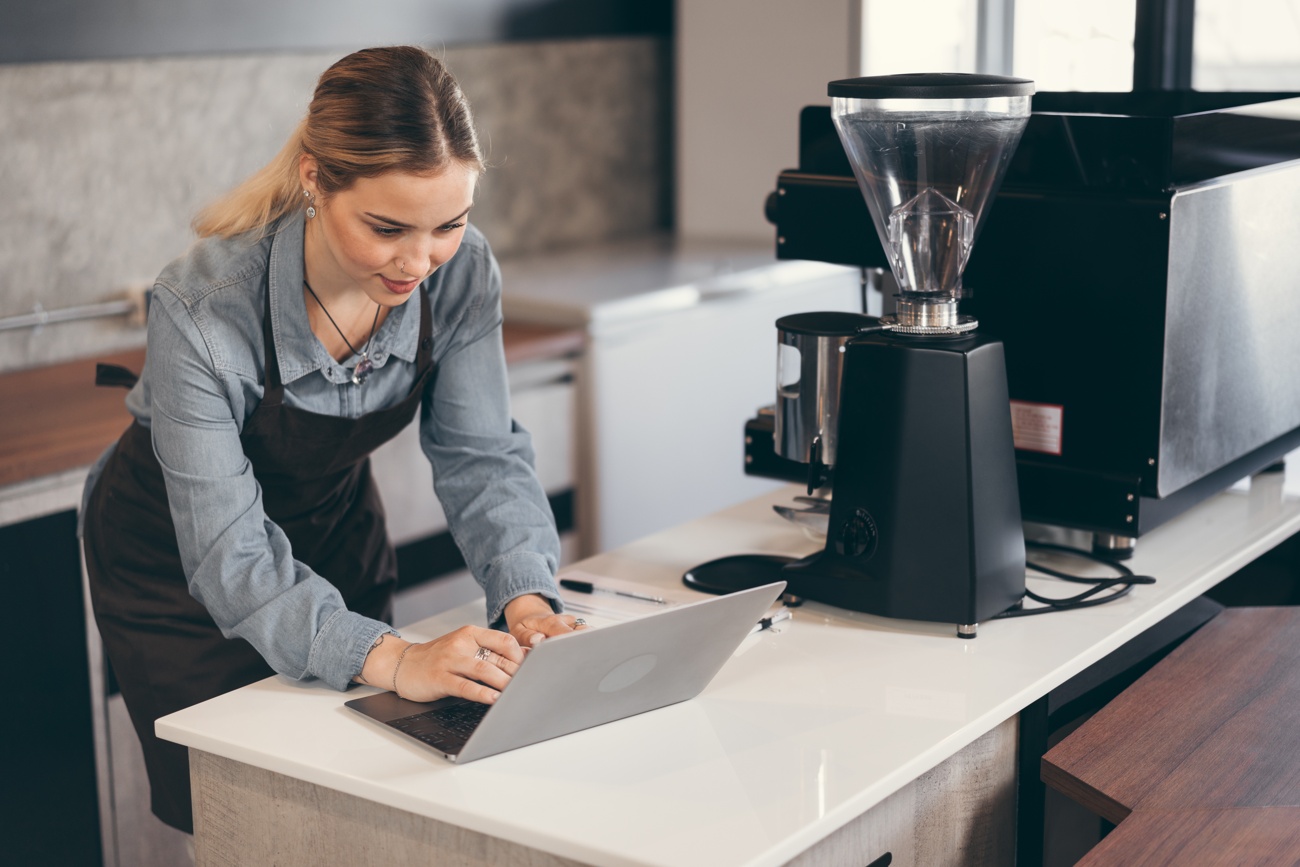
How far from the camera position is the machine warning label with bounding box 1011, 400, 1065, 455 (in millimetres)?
1722

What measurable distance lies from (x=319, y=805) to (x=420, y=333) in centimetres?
57

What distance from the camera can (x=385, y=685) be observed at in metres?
1.40

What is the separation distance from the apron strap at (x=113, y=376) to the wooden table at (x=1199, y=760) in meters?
1.26

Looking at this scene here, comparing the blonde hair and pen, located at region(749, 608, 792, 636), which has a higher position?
the blonde hair

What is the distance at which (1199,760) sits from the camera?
1.38m

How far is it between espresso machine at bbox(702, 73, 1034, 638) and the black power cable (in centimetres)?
4

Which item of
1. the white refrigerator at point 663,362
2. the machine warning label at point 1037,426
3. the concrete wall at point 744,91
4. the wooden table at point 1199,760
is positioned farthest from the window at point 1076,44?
the wooden table at point 1199,760

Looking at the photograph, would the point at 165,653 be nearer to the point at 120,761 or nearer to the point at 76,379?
the point at 120,761

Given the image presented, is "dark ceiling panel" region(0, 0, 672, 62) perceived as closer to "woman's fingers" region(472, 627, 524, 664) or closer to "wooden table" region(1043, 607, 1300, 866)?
"woman's fingers" region(472, 627, 524, 664)

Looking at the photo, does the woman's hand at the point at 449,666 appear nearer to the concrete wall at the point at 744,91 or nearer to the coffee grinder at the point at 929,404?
the coffee grinder at the point at 929,404

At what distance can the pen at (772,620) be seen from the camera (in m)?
1.59

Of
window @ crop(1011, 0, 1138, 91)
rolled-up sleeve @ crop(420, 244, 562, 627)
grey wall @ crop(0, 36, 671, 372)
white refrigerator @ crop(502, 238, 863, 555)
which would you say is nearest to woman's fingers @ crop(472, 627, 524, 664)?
rolled-up sleeve @ crop(420, 244, 562, 627)

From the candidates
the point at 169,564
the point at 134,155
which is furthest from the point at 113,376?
the point at 134,155

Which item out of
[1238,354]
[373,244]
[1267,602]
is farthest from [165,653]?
[1267,602]
